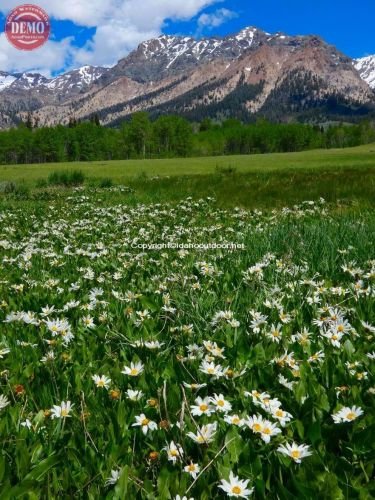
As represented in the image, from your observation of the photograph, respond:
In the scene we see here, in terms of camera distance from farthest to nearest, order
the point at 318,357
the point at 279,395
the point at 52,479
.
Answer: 1. the point at 318,357
2. the point at 279,395
3. the point at 52,479

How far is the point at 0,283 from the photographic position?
230 inches

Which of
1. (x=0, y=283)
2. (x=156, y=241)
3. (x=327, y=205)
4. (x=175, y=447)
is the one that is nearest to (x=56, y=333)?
(x=175, y=447)

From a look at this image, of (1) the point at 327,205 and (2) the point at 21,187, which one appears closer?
(1) the point at 327,205

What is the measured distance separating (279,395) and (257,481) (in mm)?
791

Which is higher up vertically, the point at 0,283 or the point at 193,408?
the point at 193,408

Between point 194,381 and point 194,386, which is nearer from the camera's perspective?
point 194,386

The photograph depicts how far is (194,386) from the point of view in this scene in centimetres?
251

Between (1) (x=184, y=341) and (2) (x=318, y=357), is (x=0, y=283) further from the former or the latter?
(2) (x=318, y=357)

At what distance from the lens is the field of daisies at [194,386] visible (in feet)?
6.46

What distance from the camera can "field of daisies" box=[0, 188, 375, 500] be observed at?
197cm

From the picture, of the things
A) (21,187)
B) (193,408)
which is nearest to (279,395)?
(193,408)

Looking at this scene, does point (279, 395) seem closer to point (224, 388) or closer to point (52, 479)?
point (224, 388)

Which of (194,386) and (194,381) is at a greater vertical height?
(194,386)

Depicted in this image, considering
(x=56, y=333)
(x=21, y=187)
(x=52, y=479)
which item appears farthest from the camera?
(x=21, y=187)
